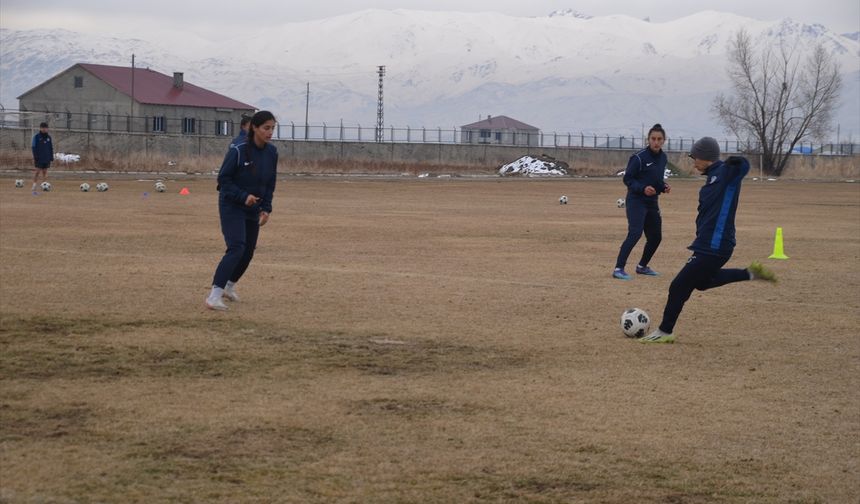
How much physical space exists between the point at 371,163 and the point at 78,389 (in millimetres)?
68288

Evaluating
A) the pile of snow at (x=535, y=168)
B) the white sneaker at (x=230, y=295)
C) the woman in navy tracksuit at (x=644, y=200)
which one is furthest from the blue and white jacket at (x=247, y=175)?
the pile of snow at (x=535, y=168)

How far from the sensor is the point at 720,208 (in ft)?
34.0

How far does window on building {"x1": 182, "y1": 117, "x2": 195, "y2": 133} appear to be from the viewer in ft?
300

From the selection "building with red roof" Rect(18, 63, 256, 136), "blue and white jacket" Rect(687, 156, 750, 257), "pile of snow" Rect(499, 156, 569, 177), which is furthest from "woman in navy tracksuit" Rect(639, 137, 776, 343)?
"building with red roof" Rect(18, 63, 256, 136)

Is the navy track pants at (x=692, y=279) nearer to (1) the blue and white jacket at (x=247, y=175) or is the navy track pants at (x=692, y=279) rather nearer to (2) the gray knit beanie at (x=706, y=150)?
(2) the gray knit beanie at (x=706, y=150)

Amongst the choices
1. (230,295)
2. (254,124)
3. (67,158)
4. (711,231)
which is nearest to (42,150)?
(230,295)

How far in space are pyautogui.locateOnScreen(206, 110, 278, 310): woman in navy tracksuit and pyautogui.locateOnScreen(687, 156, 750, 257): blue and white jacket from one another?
164 inches

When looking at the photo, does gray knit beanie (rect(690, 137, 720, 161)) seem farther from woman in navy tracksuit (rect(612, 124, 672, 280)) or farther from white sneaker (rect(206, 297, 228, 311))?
woman in navy tracksuit (rect(612, 124, 672, 280))

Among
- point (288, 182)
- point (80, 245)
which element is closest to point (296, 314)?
point (80, 245)

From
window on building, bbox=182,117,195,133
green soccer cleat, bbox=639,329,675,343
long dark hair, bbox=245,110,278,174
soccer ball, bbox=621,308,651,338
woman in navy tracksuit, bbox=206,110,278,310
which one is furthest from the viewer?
window on building, bbox=182,117,195,133

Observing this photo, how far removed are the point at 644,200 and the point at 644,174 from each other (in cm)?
36

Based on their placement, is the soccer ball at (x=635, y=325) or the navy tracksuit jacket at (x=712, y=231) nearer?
the navy tracksuit jacket at (x=712, y=231)

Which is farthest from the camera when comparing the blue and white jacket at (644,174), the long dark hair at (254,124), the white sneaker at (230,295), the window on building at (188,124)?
the window on building at (188,124)

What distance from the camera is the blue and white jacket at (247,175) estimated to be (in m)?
11.9
